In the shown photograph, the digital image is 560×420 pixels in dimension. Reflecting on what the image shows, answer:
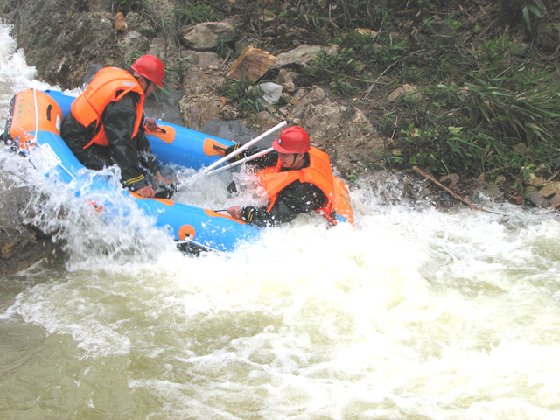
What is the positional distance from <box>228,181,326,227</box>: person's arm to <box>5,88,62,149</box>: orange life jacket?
5.75 feet

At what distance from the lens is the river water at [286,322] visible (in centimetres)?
324

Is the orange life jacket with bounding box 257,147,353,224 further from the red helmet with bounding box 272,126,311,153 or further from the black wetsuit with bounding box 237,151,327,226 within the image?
the red helmet with bounding box 272,126,311,153

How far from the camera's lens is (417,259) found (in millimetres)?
4742

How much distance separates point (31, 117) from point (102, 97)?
638 millimetres

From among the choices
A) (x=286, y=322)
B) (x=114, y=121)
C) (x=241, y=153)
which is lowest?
(x=286, y=322)

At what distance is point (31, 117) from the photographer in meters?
4.70

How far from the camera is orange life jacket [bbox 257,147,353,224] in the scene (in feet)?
14.9

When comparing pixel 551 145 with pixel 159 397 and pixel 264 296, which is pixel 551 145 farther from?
pixel 159 397

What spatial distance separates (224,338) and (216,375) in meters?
0.37

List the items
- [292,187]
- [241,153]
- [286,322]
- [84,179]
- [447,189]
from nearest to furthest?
[286,322]
[84,179]
[292,187]
[241,153]
[447,189]

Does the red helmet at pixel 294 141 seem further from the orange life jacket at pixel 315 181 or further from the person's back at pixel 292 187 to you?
the orange life jacket at pixel 315 181

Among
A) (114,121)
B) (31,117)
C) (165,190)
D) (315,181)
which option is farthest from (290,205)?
(31,117)

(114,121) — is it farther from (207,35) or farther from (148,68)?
(207,35)

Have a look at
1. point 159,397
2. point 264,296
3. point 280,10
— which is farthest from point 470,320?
point 280,10
